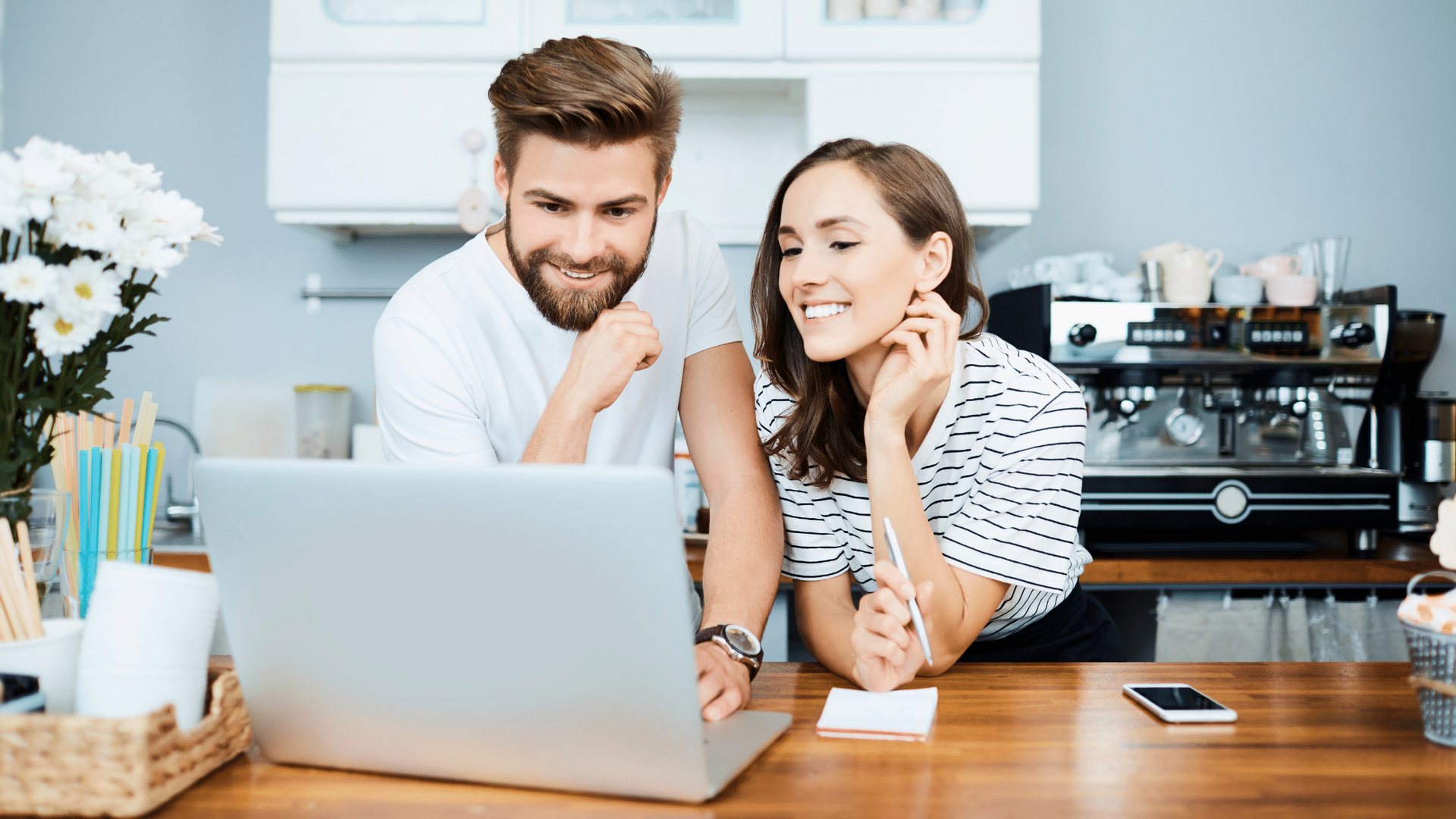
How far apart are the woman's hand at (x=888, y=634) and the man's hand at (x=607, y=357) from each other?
0.43 m

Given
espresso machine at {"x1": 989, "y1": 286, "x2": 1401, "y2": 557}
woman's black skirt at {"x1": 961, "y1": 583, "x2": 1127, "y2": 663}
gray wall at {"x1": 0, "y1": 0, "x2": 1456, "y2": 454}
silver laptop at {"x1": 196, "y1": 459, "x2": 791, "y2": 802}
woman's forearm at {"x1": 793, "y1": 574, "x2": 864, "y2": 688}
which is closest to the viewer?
silver laptop at {"x1": 196, "y1": 459, "x2": 791, "y2": 802}

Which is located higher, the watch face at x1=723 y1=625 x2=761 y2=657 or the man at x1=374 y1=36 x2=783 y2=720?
the man at x1=374 y1=36 x2=783 y2=720

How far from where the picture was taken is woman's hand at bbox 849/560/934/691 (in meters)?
0.87

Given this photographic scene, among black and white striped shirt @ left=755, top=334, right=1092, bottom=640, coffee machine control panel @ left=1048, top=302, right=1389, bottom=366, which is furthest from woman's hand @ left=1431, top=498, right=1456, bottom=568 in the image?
coffee machine control panel @ left=1048, top=302, right=1389, bottom=366

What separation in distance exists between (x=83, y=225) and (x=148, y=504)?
0.95 feet

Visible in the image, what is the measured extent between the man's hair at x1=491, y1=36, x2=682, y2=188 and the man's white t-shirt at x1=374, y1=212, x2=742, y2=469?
19cm

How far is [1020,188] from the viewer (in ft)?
7.25

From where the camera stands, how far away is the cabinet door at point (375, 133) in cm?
217

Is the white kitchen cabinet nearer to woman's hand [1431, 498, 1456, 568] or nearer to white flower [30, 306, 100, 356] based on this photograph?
white flower [30, 306, 100, 356]

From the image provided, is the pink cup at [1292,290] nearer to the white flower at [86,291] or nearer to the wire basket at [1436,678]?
the wire basket at [1436,678]

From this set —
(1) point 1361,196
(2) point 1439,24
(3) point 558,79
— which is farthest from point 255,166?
(2) point 1439,24

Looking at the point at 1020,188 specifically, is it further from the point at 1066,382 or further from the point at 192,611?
the point at 192,611

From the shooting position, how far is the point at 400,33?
85.2 inches

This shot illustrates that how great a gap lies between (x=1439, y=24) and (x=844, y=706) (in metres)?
2.83
